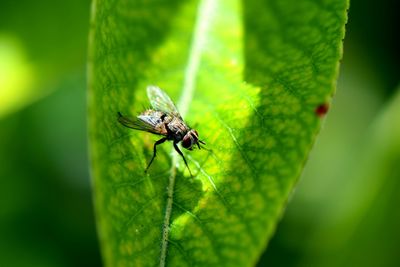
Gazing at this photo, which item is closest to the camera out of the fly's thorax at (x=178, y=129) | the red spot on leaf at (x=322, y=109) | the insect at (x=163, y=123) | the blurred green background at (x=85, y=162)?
the red spot on leaf at (x=322, y=109)

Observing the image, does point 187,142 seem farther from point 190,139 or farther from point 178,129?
point 178,129

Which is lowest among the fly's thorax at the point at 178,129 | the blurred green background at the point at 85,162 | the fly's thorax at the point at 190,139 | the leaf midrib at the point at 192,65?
the blurred green background at the point at 85,162

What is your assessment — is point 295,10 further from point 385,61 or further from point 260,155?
point 385,61

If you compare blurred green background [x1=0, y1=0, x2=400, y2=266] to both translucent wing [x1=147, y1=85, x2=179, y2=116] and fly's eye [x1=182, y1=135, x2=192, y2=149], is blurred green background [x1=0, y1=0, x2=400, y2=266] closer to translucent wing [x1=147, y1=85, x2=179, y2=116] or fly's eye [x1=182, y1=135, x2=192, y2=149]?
translucent wing [x1=147, y1=85, x2=179, y2=116]

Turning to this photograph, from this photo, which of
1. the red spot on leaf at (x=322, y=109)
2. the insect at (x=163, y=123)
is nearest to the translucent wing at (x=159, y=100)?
the insect at (x=163, y=123)

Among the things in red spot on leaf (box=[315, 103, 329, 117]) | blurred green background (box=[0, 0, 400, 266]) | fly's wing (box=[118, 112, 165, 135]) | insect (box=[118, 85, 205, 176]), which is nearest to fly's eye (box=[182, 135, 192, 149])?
insect (box=[118, 85, 205, 176])

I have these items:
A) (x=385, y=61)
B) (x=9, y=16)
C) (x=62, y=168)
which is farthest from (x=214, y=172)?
(x=62, y=168)

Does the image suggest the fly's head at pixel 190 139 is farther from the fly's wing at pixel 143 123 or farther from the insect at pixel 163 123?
the fly's wing at pixel 143 123
